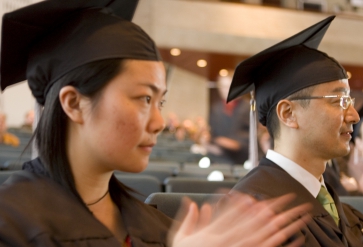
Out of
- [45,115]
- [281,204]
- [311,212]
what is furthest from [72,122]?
[311,212]

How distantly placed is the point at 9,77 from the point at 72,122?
343mm

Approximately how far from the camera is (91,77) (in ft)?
4.20

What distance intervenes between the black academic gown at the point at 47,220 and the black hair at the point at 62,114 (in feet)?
0.14

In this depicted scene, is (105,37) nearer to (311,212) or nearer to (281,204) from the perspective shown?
(281,204)

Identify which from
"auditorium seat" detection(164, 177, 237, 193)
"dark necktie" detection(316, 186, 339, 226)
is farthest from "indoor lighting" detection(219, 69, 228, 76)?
"dark necktie" detection(316, 186, 339, 226)

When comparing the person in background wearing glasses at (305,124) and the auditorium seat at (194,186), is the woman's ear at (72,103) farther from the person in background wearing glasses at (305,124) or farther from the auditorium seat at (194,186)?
the auditorium seat at (194,186)

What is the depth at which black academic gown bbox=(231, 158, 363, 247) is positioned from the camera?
1.80 metres

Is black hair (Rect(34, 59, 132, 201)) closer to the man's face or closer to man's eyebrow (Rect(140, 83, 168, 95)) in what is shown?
man's eyebrow (Rect(140, 83, 168, 95))

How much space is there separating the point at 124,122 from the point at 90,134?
0.11 meters

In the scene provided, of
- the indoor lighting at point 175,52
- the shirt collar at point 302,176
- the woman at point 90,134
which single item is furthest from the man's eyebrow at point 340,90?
the indoor lighting at point 175,52

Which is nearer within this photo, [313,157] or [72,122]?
[72,122]

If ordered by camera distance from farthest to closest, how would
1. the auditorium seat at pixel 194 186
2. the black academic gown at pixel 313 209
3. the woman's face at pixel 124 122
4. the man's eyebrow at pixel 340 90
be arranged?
1. the auditorium seat at pixel 194 186
2. the man's eyebrow at pixel 340 90
3. the black academic gown at pixel 313 209
4. the woman's face at pixel 124 122

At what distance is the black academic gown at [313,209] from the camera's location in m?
1.80

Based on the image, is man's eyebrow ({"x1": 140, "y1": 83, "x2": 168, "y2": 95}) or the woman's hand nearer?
the woman's hand
